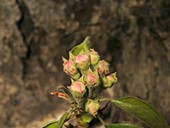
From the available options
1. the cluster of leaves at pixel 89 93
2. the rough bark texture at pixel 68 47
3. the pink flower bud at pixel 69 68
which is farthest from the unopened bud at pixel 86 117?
the rough bark texture at pixel 68 47

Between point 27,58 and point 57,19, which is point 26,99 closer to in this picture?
point 27,58

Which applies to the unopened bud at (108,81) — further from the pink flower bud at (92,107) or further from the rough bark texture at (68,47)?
the rough bark texture at (68,47)

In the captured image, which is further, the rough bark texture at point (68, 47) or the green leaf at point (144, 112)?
the rough bark texture at point (68, 47)

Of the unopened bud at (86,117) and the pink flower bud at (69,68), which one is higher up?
the pink flower bud at (69,68)

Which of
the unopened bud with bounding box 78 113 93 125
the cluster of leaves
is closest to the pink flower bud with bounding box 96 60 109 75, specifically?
the cluster of leaves

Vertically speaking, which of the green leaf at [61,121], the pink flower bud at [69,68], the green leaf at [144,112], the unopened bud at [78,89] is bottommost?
the green leaf at [144,112]

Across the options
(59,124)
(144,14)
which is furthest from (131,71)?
(59,124)

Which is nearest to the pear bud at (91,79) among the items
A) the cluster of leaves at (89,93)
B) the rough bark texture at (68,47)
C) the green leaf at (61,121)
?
the cluster of leaves at (89,93)
